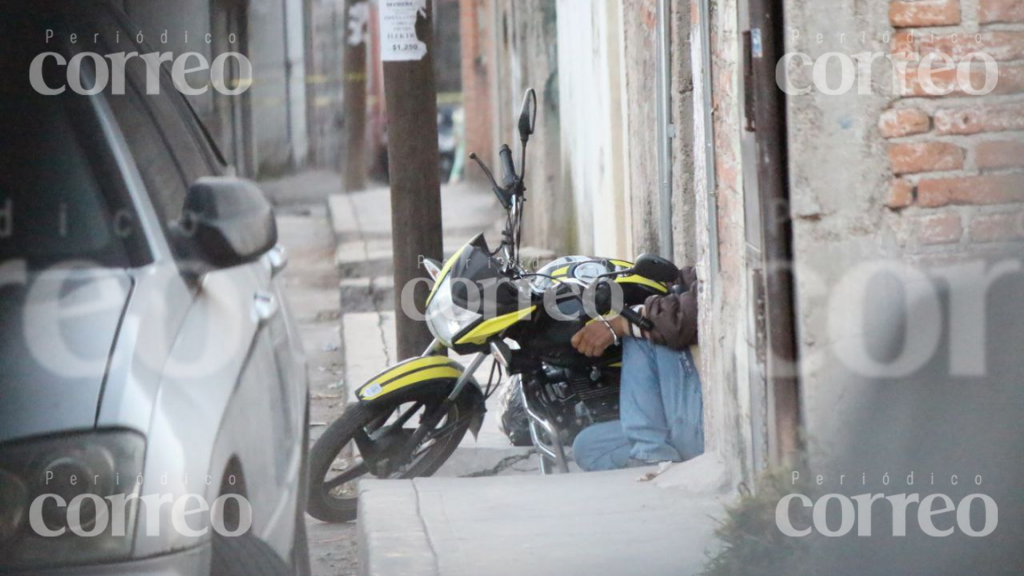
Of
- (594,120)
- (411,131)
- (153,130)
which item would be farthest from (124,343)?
(594,120)

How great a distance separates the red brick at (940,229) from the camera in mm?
3510

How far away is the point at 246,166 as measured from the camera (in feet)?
62.6

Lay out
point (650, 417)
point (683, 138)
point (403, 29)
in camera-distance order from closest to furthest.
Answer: point (650, 417) → point (683, 138) → point (403, 29)

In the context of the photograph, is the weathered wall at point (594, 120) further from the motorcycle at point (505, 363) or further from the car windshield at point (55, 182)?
the car windshield at point (55, 182)

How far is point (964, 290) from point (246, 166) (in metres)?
16.4

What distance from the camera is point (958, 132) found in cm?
349

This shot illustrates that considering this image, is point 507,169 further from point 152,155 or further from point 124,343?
point 124,343

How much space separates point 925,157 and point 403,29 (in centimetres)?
290

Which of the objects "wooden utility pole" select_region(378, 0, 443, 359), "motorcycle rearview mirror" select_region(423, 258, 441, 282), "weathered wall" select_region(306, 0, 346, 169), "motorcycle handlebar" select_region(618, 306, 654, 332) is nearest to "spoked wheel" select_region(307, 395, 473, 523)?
"motorcycle rearview mirror" select_region(423, 258, 441, 282)

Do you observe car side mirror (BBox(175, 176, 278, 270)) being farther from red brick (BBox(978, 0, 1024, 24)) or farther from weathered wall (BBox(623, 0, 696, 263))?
weathered wall (BBox(623, 0, 696, 263))

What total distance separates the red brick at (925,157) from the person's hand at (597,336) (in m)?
1.46

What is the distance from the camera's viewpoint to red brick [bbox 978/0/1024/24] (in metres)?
3.46

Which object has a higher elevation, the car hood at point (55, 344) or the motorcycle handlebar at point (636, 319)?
the car hood at point (55, 344)

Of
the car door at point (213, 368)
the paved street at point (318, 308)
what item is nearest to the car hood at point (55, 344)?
the car door at point (213, 368)
